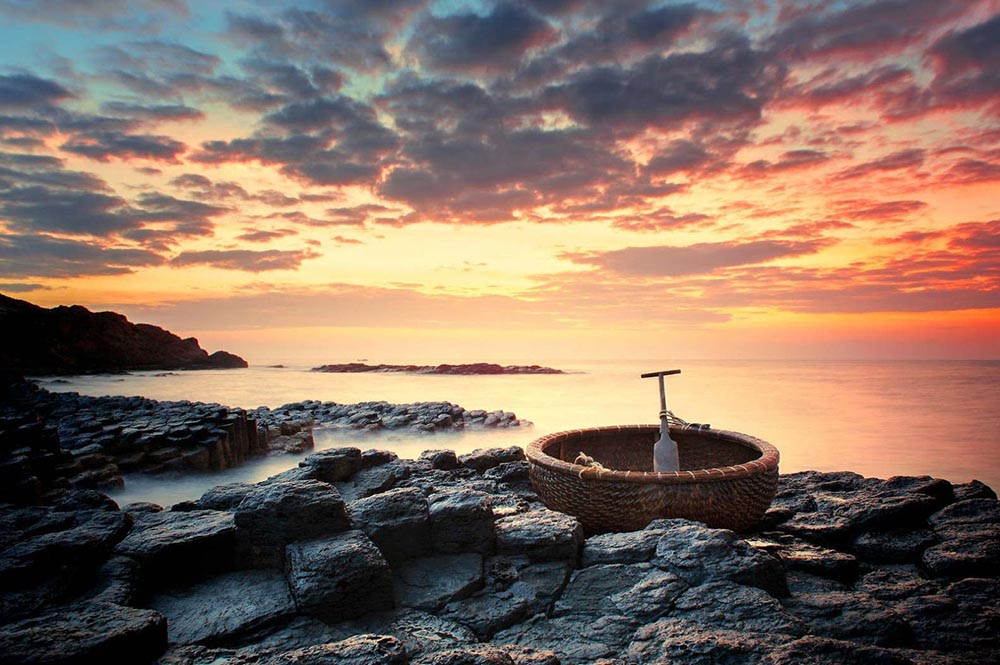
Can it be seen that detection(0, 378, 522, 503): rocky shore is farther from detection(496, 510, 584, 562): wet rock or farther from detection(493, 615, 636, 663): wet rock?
detection(493, 615, 636, 663): wet rock

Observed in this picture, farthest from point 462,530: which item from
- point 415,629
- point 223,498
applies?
point 223,498

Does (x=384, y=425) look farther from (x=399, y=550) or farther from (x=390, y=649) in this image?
(x=390, y=649)

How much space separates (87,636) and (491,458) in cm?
449

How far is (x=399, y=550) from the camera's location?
3.82 metres

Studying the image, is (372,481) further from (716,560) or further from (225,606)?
(716,560)

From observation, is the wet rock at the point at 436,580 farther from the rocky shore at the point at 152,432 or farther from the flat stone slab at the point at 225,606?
the rocky shore at the point at 152,432

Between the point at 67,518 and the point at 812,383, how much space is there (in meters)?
31.2

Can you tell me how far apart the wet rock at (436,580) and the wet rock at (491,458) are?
2.69 metres

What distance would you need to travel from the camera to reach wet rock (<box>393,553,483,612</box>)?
3396 millimetres

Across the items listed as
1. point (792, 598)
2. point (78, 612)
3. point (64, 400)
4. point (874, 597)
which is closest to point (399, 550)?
point (78, 612)

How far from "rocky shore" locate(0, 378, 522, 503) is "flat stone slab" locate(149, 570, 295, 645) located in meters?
4.44

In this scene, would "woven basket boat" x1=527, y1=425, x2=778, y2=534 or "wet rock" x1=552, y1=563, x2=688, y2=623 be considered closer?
"wet rock" x1=552, y1=563, x2=688, y2=623

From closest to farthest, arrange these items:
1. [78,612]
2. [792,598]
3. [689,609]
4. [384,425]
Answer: [78,612]
[689,609]
[792,598]
[384,425]

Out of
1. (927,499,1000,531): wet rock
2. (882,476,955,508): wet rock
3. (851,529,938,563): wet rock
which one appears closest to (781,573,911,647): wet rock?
(851,529,938,563): wet rock
